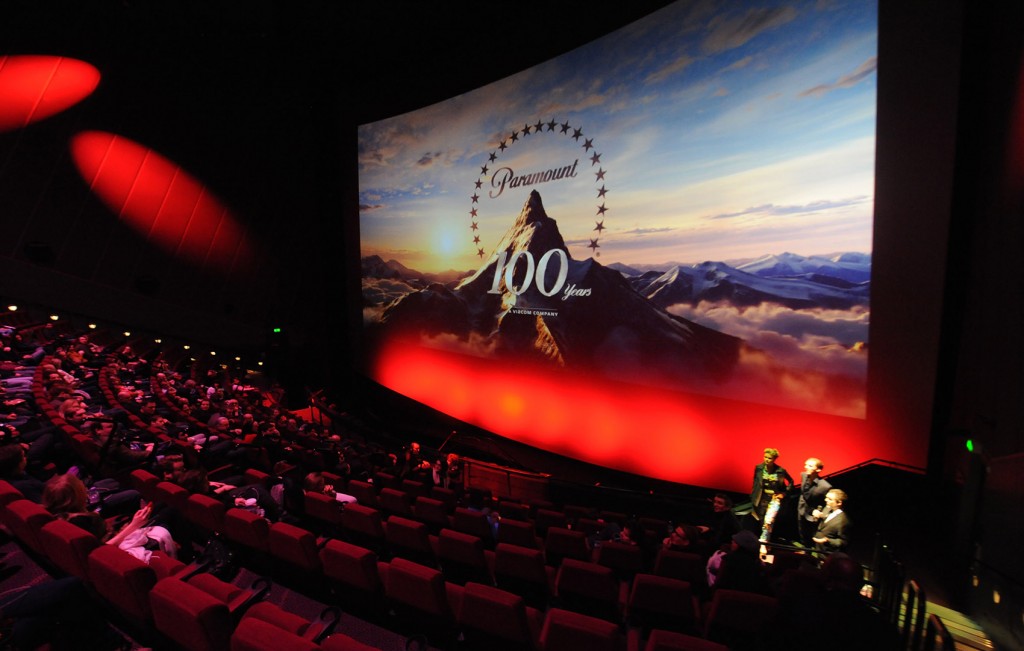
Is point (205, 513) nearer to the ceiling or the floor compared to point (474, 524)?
nearer to the floor

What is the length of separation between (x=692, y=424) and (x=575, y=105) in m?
5.68

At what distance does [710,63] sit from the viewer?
7.12 m

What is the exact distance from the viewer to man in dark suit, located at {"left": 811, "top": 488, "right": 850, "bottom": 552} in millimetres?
4352

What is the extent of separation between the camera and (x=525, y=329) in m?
9.46

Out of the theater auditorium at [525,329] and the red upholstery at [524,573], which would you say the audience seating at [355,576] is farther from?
the red upholstery at [524,573]

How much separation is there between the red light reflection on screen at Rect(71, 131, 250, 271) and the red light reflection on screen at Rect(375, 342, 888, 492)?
9.15 metres

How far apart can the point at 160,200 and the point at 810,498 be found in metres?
17.0

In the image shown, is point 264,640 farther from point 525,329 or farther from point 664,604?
point 525,329

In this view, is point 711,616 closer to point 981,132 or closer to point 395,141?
point 981,132

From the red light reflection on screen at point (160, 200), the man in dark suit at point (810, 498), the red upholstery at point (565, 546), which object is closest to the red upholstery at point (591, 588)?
the red upholstery at point (565, 546)

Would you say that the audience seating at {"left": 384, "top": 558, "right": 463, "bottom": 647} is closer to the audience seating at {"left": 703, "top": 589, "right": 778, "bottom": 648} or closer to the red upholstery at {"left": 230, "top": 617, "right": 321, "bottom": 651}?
the red upholstery at {"left": 230, "top": 617, "right": 321, "bottom": 651}

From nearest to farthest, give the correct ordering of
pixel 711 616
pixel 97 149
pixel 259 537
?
pixel 711 616
pixel 259 537
pixel 97 149

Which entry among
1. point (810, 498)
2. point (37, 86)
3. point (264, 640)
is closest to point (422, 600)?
point (264, 640)

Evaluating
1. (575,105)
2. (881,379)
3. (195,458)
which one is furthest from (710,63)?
(195,458)
